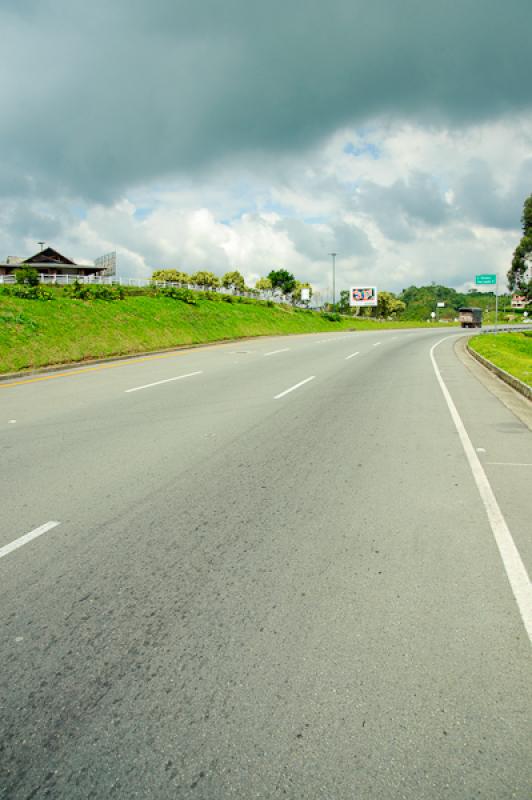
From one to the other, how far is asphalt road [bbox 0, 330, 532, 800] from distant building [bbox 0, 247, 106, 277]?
6749 cm

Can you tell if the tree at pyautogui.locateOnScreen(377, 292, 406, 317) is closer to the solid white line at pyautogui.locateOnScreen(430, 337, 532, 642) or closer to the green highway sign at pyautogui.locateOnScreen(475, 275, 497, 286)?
the green highway sign at pyautogui.locateOnScreen(475, 275, 497, 286)

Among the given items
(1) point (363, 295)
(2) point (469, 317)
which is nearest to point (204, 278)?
(1) point (363, 295)

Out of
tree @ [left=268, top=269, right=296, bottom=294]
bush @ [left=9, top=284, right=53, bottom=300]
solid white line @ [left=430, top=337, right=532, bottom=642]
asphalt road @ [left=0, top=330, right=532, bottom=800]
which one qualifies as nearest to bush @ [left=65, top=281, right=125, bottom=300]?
bush @ [left=9, top=284, right=53, bottom=300]

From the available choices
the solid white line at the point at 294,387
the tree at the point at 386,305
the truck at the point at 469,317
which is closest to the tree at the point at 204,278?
the tree at the point at 386,305

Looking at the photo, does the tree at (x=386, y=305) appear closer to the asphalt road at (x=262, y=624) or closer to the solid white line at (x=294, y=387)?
the solid white line at (x=294, y=387)

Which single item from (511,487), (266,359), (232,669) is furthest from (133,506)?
(266,359)

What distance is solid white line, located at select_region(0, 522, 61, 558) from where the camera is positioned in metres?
3.83

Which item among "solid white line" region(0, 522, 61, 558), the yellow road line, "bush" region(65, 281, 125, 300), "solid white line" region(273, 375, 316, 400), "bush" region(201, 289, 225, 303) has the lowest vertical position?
"solid white line" region(0, 522, 61, 558)

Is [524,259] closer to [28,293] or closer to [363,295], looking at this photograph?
[363,295]

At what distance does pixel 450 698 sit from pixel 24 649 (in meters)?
2.21

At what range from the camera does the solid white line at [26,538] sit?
3831mm

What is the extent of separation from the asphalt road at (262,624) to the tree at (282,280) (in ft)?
365

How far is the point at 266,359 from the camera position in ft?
63.4

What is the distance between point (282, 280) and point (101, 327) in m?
96.2
